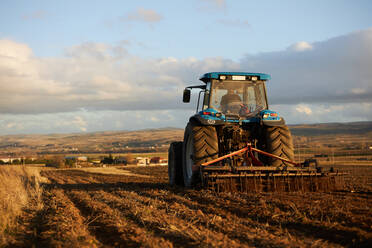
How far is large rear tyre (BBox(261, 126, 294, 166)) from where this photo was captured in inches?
371

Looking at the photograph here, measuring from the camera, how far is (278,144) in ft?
31.0

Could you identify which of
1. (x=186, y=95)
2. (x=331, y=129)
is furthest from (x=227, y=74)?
(x=331, y=129)

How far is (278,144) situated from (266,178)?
1.10 m

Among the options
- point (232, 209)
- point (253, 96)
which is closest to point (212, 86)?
point (253, 96)

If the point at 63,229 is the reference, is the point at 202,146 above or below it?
above

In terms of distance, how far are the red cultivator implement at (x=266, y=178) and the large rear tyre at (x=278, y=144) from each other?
0.61 m

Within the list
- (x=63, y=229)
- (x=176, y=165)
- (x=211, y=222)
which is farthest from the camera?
(x=176, y=165)

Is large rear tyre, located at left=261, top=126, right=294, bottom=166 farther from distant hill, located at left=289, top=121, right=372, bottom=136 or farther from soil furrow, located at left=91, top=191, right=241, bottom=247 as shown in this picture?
distant hill, located at left=289, top=121, right=372, bottom=136

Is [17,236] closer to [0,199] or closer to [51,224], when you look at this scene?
[51,224]

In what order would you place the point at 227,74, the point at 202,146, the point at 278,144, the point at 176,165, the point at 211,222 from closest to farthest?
the point at 211,222, the point at 202,146, the point at 278,144, the point at 227,74, the point at 176,165

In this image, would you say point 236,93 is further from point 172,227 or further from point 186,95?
point 172,227

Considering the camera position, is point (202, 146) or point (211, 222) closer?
point (211, 222)

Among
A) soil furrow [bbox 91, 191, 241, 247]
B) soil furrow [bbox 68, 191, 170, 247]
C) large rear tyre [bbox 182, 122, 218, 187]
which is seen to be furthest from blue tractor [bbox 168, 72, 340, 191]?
soil furrow [bbox 68, 191, 170, 247]

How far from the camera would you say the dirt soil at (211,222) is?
470cm
